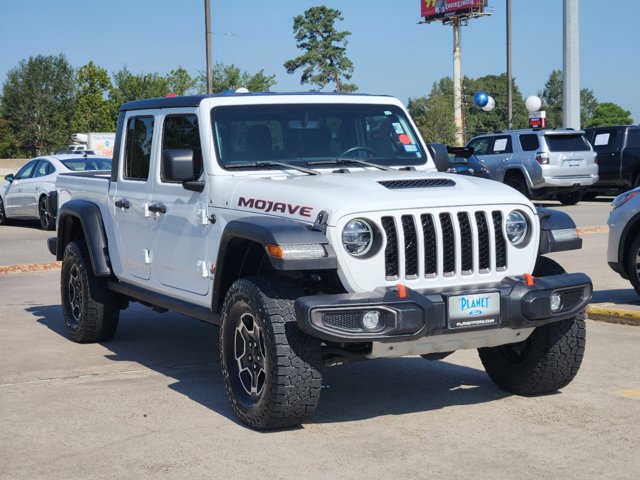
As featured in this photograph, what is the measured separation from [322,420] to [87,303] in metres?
3.13

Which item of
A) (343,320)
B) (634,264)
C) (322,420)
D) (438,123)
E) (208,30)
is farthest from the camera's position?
(438,123)

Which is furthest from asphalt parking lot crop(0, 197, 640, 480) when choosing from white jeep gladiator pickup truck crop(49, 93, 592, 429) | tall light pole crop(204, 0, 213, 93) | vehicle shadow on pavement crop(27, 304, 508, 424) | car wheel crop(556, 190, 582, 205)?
tall light pole crop(204, 0, 213, 93)

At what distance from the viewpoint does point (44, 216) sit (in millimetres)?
21000

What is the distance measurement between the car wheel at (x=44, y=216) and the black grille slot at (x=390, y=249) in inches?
632

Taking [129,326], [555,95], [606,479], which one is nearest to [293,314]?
[606,479]

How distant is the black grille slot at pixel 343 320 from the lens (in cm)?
546

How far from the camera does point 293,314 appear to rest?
5.75 m

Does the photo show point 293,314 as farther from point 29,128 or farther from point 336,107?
point 29,128

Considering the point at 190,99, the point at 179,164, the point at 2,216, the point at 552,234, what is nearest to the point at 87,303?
the point at 190,99

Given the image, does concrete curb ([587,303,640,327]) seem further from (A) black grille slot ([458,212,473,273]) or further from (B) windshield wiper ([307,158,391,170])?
(A) black grille slot ([458,212,473,273])

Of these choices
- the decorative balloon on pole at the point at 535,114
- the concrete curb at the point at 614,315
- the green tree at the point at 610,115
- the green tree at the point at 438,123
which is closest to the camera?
the concrete curb at the point at 614,315

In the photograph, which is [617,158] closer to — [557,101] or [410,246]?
[410,246]

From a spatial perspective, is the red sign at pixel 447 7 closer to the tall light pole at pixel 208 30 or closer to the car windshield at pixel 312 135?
the tall light pole at pixel 208 30

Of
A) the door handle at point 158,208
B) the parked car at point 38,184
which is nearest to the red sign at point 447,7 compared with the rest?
the parked car at point 38,184
